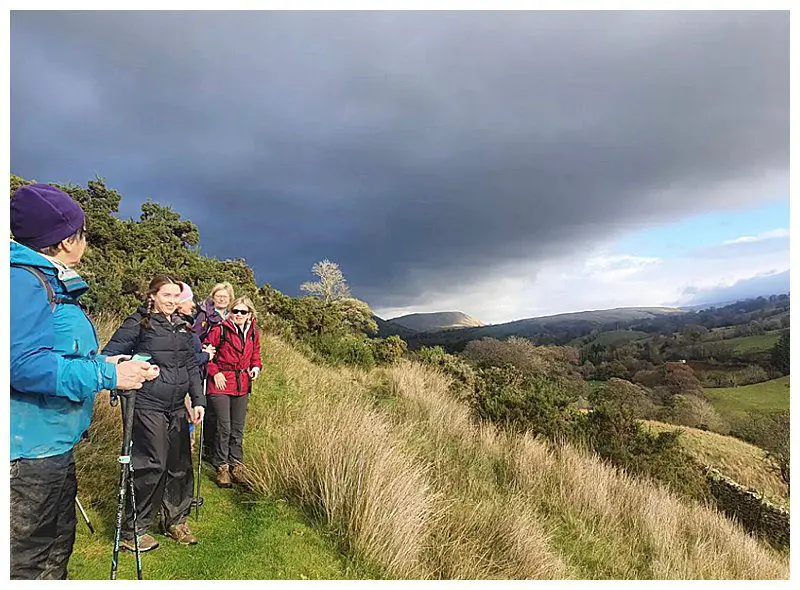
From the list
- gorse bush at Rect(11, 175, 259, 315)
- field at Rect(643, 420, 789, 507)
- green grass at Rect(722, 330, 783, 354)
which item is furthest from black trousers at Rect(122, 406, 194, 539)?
green grass at Rect(722, 330, 783, 354)

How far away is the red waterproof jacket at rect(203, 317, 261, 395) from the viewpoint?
177 inches

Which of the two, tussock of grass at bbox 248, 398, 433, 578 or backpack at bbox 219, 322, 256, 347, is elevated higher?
backpack at bbox 219, 322, 256, 347

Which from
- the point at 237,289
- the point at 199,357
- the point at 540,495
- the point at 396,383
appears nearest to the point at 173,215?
the point at 237,289

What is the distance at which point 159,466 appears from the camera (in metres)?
3.14

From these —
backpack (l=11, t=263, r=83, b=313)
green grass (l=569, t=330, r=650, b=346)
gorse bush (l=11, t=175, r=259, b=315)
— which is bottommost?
green grass (l=569, t=330, r=650, b=346)

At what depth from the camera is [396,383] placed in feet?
33.7

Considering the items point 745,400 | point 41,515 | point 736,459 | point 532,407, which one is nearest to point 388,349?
point 532,407

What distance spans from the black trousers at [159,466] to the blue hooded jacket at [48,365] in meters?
1.11

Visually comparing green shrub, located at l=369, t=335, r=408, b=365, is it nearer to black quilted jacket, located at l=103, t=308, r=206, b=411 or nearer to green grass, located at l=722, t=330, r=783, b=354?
black quilted jacket, located at l=103, t=308, r=206, b=411

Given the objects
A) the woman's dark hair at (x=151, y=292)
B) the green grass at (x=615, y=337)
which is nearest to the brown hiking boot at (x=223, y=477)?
the woman's dark hair at (x=151, y=292)

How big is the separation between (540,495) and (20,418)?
581cm

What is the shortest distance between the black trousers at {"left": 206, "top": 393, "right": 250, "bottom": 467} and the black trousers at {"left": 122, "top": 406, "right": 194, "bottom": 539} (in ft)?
3.47

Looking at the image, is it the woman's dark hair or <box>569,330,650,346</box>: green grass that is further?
<box>569,330,650,346</box>: green grass

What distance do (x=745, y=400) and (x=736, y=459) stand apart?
8554 millimetres
